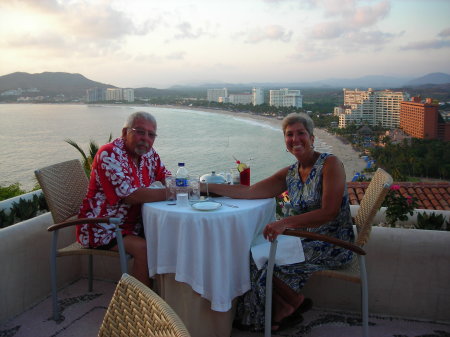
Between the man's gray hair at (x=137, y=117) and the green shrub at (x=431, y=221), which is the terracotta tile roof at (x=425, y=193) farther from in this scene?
the man's gray hair at (x=137, y=117)

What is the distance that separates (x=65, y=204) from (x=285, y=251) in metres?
1.60

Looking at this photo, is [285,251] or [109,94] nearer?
[285,251]

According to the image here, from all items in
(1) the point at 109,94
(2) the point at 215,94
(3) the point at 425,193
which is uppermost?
(2) the point at 215,94

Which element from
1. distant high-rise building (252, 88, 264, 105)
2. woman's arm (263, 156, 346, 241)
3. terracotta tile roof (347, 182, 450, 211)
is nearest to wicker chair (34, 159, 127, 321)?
woman's arm (263, 156, 346, 241)

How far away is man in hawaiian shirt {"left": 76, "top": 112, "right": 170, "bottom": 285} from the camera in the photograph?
2.56 metres

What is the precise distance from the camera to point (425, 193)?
15.5 metres

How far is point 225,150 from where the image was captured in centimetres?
4309

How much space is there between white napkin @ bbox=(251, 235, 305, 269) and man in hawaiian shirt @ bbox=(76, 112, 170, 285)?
0.68 meters

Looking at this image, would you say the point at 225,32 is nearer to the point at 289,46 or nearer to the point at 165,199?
the point at 289,46

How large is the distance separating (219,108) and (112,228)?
6038 centimetres

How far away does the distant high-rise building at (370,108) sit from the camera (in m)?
30.8

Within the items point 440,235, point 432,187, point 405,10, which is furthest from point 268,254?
point 432,187

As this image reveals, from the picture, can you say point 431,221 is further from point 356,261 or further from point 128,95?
point 128,95

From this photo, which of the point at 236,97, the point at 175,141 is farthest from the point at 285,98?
the point at 236,97
